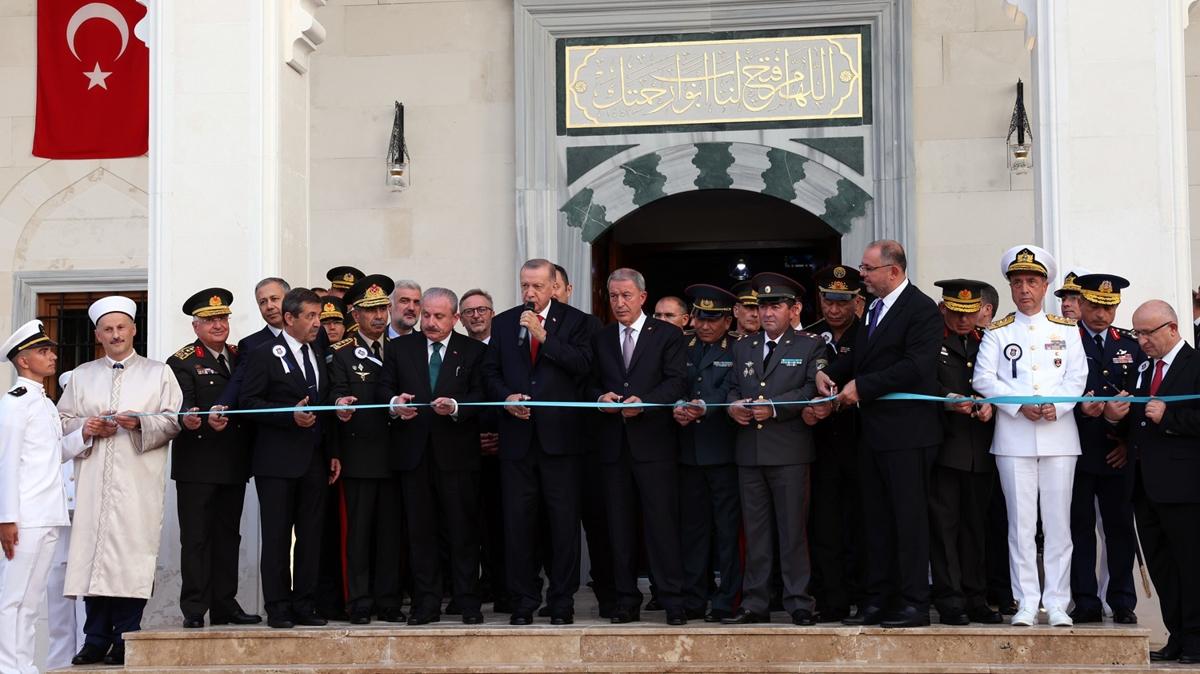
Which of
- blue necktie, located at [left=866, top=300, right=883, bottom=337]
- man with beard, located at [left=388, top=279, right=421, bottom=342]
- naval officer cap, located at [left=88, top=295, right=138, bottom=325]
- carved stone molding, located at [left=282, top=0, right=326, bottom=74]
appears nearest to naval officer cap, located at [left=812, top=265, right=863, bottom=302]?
blue necktie, located at [left=866, top=300, right=883, bottom=337]

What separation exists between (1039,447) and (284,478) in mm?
3592

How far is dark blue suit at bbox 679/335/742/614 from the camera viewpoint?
7379 millimetres

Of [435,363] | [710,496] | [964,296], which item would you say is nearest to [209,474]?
[435,363]

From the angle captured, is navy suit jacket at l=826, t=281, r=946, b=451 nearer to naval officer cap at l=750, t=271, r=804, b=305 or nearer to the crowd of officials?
the crowd of officials

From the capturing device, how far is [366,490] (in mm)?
7590

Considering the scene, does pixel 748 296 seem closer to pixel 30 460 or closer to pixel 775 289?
pixel 775 289

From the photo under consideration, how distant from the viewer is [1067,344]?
6871 mm

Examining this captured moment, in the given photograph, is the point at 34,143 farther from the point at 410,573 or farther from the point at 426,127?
the point at 410,573

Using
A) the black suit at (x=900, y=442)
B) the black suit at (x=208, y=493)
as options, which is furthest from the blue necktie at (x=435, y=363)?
the black suit at (x=900, y=442)

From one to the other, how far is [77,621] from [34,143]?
15.2 feet

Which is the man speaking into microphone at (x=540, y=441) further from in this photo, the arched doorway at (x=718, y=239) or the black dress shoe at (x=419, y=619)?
the arched doorway at (x=718, y=239)

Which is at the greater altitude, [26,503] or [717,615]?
[26,503]

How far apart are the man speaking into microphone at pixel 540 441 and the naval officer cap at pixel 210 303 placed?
143 cm

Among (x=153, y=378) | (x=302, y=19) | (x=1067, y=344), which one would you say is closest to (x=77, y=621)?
(x=153, y=378)
